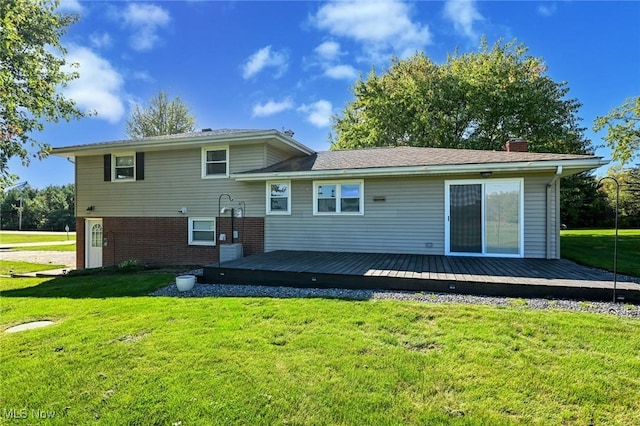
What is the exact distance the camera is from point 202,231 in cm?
1134

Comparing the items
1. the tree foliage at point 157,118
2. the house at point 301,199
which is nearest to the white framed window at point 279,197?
the house at point 301,199

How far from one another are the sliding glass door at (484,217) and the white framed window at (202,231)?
7.24 metres

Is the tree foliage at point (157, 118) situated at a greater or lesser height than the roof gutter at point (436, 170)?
greater

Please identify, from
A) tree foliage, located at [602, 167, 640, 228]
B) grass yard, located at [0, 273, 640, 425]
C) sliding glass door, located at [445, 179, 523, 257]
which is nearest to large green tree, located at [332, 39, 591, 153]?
sliding glass door, located at [445, 179, 523, 257]

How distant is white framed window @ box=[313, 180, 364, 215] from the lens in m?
9.66

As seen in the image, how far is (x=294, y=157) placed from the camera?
12555 mm

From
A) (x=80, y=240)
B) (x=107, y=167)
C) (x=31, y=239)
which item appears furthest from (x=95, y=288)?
(x=31, y=239)

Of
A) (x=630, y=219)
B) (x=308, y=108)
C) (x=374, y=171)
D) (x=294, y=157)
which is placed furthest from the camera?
(x=630, y=219)

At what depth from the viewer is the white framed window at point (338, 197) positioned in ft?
31.7

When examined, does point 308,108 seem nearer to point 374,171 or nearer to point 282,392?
point 374,171

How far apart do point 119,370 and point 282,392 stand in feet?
5.44

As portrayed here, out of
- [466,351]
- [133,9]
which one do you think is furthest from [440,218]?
[133,9]

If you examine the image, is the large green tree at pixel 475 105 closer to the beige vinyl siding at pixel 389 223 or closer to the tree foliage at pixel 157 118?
the beige vinyl siding at pixel 389 223

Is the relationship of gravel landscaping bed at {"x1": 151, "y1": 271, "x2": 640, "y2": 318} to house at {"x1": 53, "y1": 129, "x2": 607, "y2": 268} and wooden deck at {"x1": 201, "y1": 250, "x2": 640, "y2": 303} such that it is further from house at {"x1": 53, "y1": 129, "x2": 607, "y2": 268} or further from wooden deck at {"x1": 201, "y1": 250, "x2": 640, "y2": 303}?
house at {"x1": 53, "y1": 129, "x2": 607, "y2": 268}
